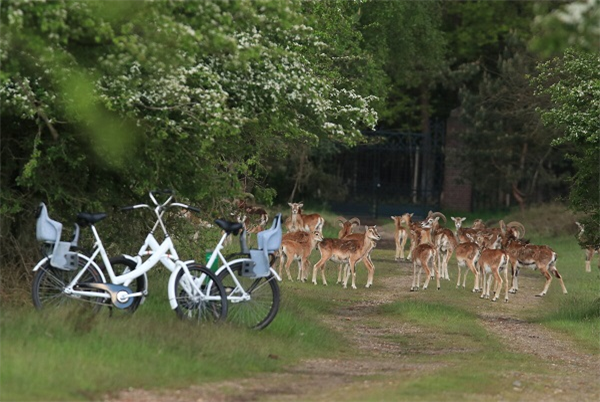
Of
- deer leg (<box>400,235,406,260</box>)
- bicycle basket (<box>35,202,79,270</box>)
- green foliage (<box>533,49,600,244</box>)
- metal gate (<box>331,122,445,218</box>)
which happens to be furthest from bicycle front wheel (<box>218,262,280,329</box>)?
metal gate (<box>331,122,445,218</box>)

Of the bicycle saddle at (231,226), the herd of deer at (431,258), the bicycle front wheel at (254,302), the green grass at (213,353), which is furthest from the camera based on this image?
the herd of deer at (431,258)

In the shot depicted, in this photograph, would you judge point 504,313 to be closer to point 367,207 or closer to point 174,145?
point 174,145

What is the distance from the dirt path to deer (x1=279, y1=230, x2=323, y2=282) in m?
4.80

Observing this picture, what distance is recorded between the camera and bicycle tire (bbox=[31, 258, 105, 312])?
14414 millimetres

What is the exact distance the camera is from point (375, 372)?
47.0ft

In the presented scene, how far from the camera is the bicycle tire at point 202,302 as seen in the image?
48.6ft

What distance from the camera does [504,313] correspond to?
23.2 metres

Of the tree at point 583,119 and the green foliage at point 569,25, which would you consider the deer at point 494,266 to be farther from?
the green foliage at point 569,25

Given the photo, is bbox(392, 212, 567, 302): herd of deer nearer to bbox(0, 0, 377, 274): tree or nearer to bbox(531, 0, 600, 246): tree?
bbox(531, 0, 600, 246): tree

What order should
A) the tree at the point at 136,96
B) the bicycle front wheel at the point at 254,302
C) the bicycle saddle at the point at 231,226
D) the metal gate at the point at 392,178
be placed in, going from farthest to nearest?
the metal gate at the point at 392,178 → the bicycle front wheel at the point at 254,302 → the bicycle saddle at the point at 231,226 → the tree at the point at 136,96

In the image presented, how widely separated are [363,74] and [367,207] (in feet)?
38.8

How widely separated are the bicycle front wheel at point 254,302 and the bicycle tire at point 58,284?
1.59 meters

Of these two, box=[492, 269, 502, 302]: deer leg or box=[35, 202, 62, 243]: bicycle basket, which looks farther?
box=[492, 269, 502, 302]: deer leg

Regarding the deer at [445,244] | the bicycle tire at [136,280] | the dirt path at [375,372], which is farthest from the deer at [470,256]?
the bicycle tire at [136,280]
